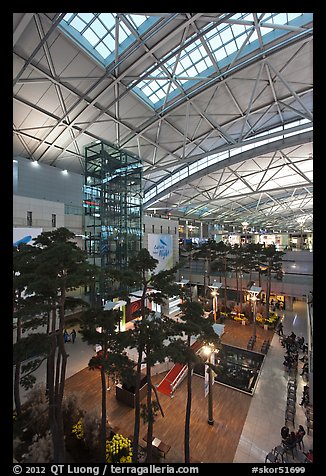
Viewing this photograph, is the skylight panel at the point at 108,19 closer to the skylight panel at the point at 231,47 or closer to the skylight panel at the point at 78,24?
the skylight panel at the point at 78,24

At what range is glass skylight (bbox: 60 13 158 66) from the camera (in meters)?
9.77

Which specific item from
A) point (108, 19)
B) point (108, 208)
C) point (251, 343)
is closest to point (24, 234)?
point (108, 208)

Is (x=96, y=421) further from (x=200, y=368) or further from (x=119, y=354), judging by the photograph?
(x=200, y=368)

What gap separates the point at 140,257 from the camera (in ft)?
22.5

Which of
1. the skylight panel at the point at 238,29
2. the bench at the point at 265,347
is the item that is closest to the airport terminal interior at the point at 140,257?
the skylight panel at the point at 238,29

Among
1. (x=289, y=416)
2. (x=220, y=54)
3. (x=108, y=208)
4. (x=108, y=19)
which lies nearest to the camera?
(x=289, y=416)

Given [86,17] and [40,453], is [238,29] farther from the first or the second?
[40,453]

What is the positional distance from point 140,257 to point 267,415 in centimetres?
875

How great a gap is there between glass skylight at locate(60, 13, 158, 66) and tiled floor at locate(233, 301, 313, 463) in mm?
16644

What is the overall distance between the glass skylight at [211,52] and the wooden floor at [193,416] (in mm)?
15671

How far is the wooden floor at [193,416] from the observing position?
746 cm
